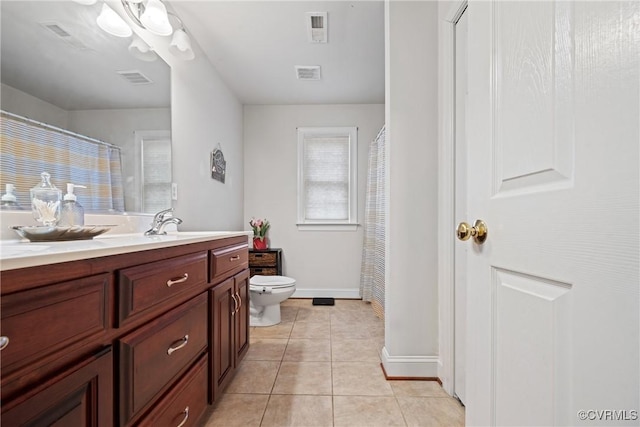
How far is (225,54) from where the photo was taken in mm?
2605

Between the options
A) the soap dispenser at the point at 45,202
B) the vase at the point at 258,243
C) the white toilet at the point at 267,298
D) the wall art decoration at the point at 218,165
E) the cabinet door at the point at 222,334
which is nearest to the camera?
the soap dispenser at the point at 45,202

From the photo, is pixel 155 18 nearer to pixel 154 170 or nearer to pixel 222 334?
pixel 154 170

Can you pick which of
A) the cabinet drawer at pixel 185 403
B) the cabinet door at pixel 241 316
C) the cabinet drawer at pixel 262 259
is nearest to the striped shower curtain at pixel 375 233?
the cabinet drawer at pixel 262 259

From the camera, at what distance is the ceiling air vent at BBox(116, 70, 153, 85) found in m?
1.59

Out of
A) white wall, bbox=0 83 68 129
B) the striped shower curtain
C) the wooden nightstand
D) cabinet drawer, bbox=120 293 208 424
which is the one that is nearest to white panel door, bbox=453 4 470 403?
the striped shower curtain

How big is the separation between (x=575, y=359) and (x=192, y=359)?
46.3 inches

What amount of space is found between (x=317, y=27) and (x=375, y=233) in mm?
1969

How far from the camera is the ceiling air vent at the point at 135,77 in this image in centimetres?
159

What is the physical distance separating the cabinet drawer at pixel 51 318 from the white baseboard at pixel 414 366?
5.07 feet

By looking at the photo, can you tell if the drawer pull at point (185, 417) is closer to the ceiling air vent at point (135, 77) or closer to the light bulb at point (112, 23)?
the ceiling air vent at point (135, 77)

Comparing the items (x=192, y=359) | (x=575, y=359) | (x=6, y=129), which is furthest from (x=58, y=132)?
(x=575, y=359)

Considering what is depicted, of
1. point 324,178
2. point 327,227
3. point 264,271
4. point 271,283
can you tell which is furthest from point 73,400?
point 324,178

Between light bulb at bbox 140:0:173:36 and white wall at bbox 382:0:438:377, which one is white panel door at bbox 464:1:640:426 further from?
light bulb at bbox 140:0:173:36

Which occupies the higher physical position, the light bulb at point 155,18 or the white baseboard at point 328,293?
the light bulb at point 155,18
